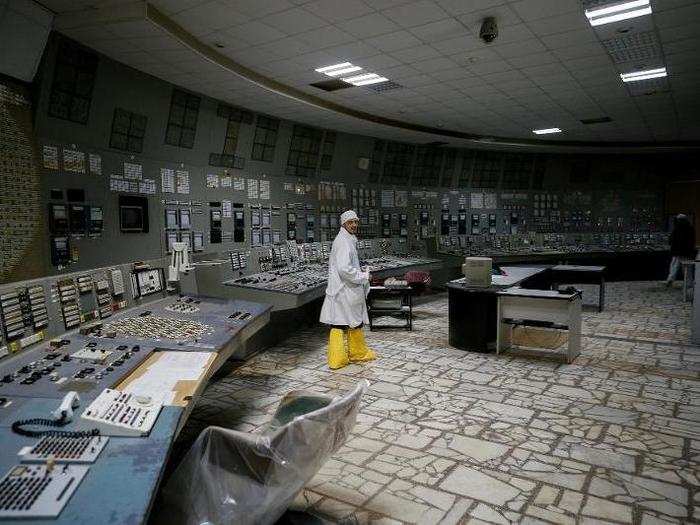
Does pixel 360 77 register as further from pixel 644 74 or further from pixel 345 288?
pixel 644 74

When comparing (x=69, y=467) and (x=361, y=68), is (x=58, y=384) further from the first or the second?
(x=361, y=68)

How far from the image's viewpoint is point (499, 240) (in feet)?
36.5

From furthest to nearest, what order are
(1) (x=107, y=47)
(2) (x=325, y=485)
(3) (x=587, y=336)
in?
1. (3) (x=587, y=336)
2. (1) (x=107, y=47)
3. (2) (x=325, y=485)

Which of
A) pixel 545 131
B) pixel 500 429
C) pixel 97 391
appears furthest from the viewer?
pixel 545 131

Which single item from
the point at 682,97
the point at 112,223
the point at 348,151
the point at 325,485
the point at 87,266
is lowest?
the point at 325,485

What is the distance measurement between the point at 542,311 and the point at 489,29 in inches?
113

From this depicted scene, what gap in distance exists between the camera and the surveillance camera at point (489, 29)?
4.38m

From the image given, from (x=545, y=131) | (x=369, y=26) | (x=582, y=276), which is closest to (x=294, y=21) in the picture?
(x=369, y=26)

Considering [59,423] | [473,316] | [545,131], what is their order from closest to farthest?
[59,423]
[473,316]
[545,131]

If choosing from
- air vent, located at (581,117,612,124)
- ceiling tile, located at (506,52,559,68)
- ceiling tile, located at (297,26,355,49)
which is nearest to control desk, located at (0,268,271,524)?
ceiling tile, located at (297,26,355,49)

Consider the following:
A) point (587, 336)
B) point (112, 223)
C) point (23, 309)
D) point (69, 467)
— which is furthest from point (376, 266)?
point (69, 467)

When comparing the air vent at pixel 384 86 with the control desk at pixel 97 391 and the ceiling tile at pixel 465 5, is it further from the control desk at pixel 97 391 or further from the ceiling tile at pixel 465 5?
the control desk at pixel 97 391

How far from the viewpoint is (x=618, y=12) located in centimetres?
435

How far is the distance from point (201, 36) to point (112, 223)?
212cm
